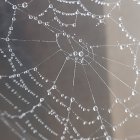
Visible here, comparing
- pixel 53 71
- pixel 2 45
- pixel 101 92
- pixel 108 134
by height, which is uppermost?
pixel 2 45

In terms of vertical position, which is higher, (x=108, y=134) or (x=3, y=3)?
(x=3, y=3)

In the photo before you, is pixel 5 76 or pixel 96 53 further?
pixel 96 53

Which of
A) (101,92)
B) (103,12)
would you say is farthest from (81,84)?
(103,12)

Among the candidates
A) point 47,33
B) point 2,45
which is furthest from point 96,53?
point 2,45

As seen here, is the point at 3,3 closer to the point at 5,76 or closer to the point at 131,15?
the point at 5,76

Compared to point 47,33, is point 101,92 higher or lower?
lower

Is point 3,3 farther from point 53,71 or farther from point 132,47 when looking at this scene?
point 132,47
